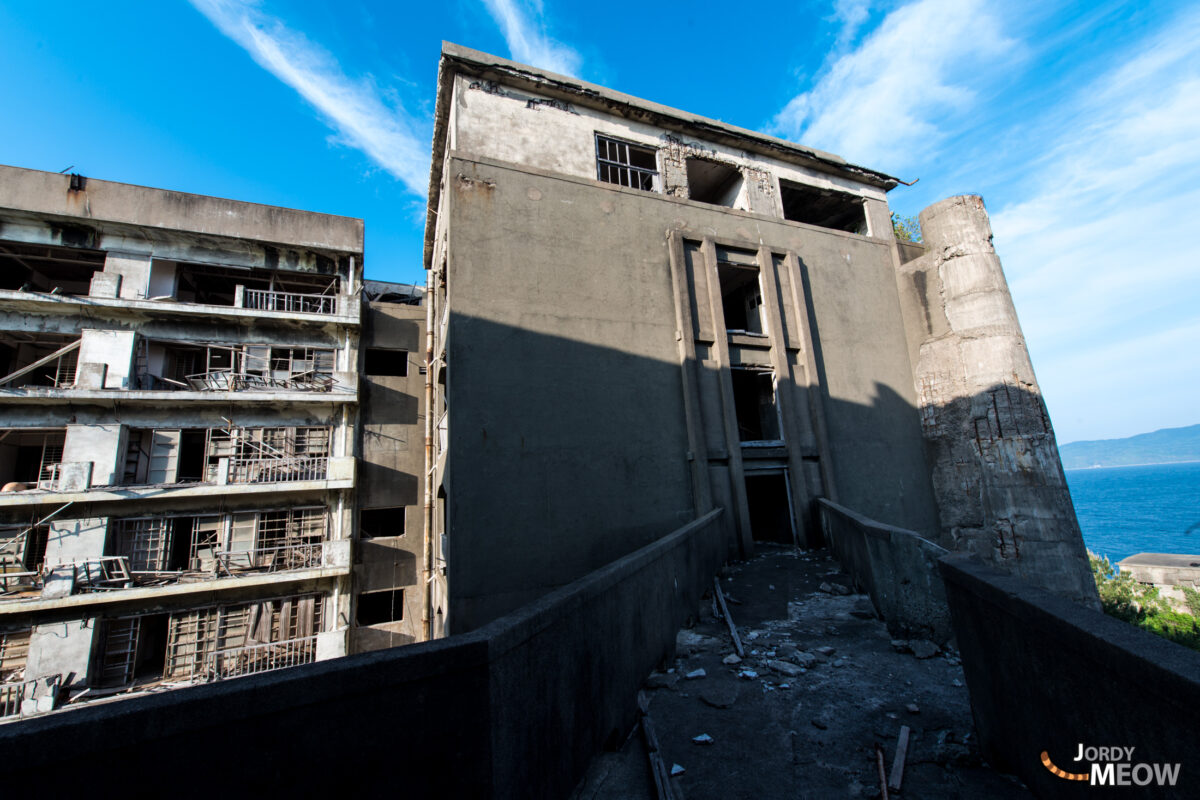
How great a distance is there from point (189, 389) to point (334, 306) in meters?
4.86

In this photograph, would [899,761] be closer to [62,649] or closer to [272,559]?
[272,559]

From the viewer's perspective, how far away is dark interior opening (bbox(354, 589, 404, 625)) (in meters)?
15.6

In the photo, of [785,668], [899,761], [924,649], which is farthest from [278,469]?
[899,761]

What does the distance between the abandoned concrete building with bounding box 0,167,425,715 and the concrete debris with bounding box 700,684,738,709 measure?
13381 millimetres

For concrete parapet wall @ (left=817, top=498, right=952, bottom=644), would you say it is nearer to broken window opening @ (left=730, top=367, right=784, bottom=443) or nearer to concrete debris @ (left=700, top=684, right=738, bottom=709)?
concrete debris @ (left=700, top=684, right=738, bottom=709)

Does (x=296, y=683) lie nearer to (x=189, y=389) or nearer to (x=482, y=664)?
(x=482, y=664)

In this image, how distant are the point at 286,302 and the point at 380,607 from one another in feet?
34.8

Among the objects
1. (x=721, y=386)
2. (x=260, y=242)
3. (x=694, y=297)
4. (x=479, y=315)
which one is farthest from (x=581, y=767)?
(x=260, y=242)

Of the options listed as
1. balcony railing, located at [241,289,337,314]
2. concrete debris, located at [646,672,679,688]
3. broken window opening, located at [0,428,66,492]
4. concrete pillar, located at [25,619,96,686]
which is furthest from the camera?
balcony railing, located at [241,289,337,314]

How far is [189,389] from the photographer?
49.1 feet

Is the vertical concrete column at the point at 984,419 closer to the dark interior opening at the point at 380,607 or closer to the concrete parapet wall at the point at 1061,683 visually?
the concrete parapet wall at the point at 1061,683

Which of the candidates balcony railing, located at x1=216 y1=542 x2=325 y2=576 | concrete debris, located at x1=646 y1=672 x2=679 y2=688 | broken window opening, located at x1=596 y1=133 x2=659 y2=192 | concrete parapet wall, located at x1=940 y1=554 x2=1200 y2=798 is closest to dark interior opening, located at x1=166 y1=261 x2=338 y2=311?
balcony railing, located at x1=216 y1=542 x2=325 y2=576

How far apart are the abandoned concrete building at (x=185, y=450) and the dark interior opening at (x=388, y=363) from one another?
0.68 m

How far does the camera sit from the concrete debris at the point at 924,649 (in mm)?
5137
